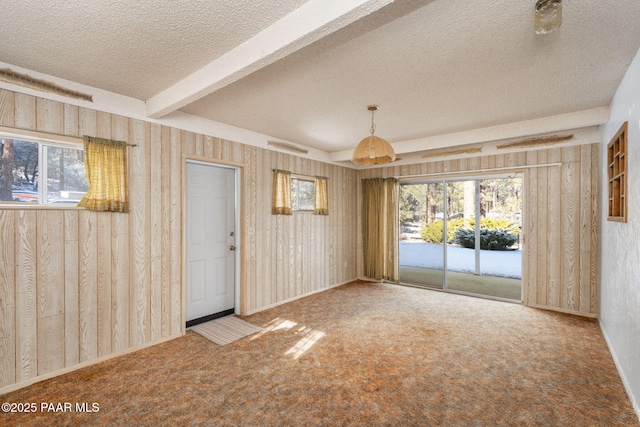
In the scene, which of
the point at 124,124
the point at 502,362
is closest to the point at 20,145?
the point at 124,124

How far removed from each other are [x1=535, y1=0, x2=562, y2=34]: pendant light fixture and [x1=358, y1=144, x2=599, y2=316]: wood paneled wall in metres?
3.30

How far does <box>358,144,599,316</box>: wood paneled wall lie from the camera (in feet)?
12.9

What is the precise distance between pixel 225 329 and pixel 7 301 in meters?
1.92

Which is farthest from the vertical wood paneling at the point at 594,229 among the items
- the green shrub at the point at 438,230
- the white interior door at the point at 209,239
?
the white interior door at the point at 209,239

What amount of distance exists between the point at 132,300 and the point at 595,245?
551 centimetres

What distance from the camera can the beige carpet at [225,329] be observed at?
331cm

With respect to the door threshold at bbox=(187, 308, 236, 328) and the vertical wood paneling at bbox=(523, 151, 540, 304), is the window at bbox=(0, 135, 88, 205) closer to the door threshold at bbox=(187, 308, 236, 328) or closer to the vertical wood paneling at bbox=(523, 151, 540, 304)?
the door threshold at bbox=(187, 308, 236, 328)

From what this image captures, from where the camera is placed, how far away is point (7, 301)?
233 centimetres

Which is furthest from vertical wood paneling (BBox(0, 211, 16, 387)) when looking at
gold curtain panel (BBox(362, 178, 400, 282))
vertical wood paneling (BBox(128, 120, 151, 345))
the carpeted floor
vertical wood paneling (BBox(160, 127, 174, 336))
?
gold curtain panel (BBox(362, 178, 400, 282))

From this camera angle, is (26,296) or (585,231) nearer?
(26,296)

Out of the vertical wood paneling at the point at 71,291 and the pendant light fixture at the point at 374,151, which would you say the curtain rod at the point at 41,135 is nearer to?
the vertical wood paneling at the point at 71,291

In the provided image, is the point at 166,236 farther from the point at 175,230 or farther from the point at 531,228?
the point at 531,228

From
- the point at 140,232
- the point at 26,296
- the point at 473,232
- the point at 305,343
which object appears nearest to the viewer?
the point at 26,296

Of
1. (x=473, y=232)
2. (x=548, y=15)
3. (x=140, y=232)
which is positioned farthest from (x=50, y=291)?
(x=473, y=232)
